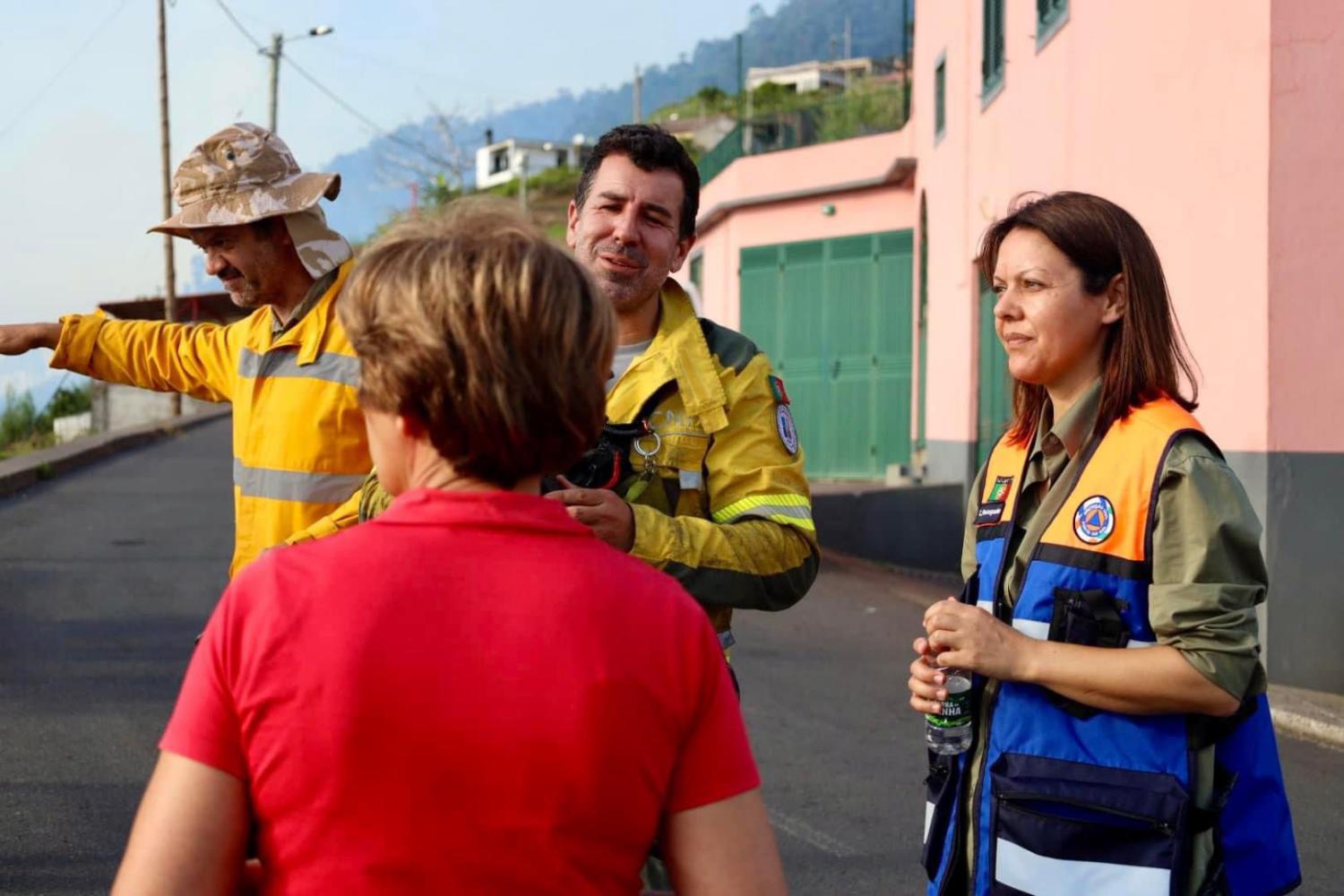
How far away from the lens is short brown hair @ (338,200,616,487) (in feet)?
5.29

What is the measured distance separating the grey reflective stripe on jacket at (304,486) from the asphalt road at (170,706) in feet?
6.90

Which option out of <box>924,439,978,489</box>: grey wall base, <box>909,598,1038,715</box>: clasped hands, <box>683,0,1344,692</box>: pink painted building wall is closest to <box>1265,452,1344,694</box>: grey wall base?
<box>683,0,1344,692</box>: pink painted building wall

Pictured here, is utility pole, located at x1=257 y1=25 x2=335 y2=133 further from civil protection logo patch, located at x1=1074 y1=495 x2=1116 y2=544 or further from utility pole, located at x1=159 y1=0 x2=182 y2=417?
civil protection logo patch, located at x1=1074 y1=495 x2=1116 y2=544

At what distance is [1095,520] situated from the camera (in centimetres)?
260

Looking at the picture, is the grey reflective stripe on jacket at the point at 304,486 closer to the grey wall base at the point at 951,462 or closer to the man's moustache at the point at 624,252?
the man's moustache at the point at 624,252

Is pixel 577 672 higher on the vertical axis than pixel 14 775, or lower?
higher

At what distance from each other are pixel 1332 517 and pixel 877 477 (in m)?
12.1

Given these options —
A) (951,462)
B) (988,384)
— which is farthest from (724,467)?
(951,462)

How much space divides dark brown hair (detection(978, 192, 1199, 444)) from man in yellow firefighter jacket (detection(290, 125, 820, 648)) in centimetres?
60

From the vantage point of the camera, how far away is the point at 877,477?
65.3 feet

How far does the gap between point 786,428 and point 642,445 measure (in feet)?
1.04

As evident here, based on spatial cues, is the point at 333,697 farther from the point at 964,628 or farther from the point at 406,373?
the point at 964,628

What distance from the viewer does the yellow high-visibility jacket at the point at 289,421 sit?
3283 millimetres

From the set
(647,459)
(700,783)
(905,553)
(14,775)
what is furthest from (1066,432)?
→ (905,553)
